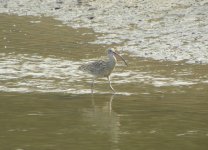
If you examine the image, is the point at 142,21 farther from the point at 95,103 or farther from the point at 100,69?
the point at 95,103

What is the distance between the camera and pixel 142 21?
97.6ft

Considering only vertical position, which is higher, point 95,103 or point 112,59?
point 112,59

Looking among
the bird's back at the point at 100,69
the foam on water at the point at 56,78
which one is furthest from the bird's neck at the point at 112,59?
the foam on water at the point at 56,78

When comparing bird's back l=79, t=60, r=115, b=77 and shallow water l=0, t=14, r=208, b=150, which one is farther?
bird's back l=79, t=60, r=115, b=77

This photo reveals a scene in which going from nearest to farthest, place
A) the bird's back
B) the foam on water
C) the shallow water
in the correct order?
1. the shallow water
2. the foam on water
3. the bird's back

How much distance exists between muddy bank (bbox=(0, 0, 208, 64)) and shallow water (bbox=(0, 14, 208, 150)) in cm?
140

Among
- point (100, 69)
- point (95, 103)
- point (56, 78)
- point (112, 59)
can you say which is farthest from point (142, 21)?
point (95, 103)

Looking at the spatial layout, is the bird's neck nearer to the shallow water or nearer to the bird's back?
the bird's back

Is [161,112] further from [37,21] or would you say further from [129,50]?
[37,21]

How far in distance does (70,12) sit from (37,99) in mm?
21066

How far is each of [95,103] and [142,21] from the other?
50.3 feet

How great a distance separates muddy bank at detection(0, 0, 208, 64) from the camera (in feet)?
73.4

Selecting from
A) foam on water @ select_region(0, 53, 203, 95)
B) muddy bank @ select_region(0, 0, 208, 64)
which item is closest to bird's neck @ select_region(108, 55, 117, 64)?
foam on water @ select_region(0, 53, 203, 95)

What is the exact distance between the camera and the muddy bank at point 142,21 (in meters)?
22.4
